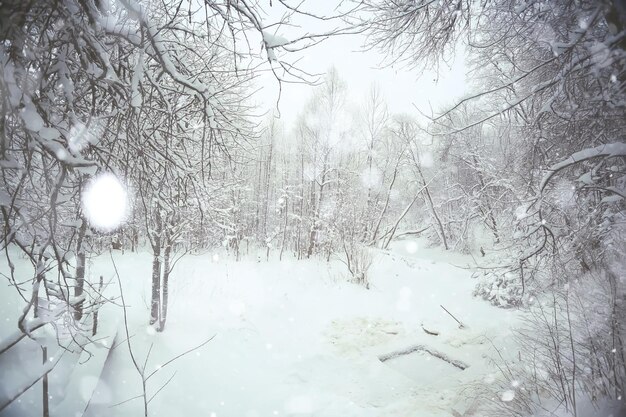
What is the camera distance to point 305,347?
6227mm

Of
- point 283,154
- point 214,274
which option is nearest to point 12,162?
point 214,274

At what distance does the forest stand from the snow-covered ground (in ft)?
0.14

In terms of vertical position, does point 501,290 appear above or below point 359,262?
below

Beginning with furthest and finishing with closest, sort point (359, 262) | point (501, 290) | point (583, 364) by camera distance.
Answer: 1. point (359, 262)
2. point (501, 290)
3. point (583, 364)

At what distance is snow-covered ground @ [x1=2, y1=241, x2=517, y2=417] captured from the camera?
4.32 m

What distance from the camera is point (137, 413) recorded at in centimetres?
384

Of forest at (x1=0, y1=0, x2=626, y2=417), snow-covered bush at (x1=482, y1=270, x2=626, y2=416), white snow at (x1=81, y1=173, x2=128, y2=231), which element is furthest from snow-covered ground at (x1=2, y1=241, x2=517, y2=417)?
white snow at (x1=81, y1=173, x2=128, y2=231)

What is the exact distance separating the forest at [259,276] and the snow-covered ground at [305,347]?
0.04m

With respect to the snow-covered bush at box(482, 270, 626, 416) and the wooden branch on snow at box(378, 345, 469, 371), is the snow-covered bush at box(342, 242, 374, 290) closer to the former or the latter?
the wooden branch on snow at box(378, 345, 469, 371)

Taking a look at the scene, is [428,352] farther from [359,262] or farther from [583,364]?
[359,262]

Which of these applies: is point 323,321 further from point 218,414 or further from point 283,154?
point 283,154

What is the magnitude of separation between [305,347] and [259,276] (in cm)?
539

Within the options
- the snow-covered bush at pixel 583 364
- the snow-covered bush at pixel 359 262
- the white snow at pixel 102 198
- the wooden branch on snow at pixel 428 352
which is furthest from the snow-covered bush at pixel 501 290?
the white snow at pixel 102 198

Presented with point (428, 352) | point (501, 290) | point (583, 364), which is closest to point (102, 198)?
point (583, 364)
